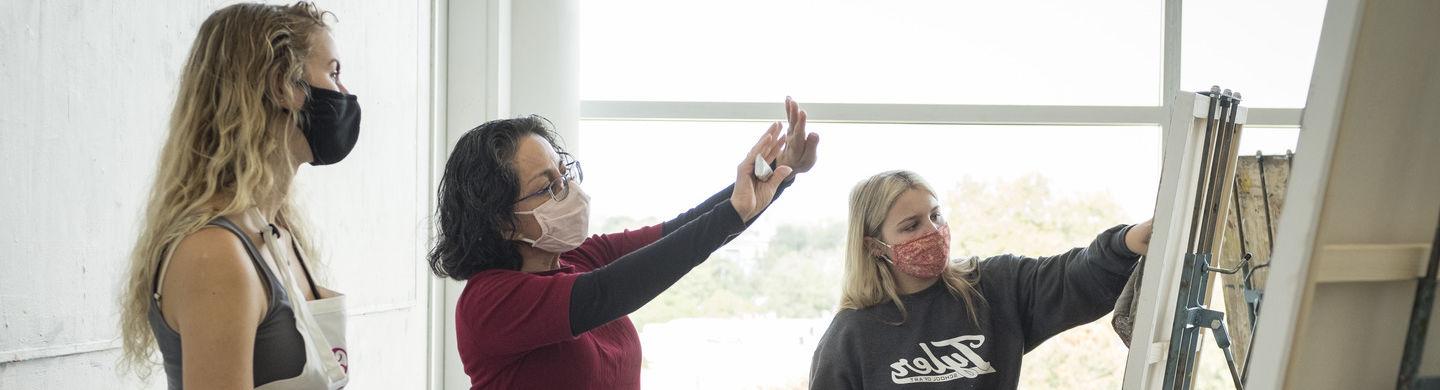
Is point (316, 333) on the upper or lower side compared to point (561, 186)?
lower

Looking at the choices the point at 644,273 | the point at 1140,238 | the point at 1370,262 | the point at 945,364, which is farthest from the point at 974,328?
the point at 1370,262

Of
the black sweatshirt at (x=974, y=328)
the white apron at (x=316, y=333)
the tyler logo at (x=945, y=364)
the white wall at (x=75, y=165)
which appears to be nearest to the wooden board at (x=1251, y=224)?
the black sweatshirt at (x=974, y=328)

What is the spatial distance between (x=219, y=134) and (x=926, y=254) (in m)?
1.38

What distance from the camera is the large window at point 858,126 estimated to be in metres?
3.36

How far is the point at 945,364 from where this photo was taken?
2.04 meters

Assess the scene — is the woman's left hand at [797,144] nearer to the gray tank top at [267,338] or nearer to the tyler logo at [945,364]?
the tyler logo at [945,364]

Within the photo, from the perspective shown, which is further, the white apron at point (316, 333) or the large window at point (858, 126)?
the large window at point (858, 126)

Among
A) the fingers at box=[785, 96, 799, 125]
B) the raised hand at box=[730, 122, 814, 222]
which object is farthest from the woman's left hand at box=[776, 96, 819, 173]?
the raised hand at box=[730, 122, 814, 222]

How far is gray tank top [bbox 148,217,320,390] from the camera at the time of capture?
1.12m

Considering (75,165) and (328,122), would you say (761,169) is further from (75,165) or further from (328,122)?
(75,165)

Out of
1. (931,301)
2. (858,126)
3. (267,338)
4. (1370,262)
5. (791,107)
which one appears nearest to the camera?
(1370,262)

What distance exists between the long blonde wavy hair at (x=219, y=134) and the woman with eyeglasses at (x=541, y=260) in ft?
1.29

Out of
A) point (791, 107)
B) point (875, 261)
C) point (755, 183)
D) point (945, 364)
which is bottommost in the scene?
point (945, 364)

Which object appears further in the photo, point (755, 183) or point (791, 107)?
point (791, 107)
